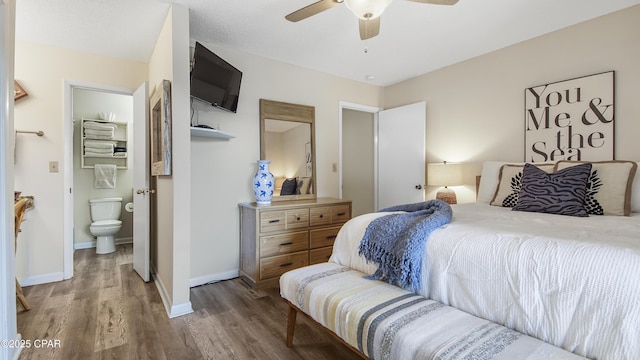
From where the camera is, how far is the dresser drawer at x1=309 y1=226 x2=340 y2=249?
3.05 metres

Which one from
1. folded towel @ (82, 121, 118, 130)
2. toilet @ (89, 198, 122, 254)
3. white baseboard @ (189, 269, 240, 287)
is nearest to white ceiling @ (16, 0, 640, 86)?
folded towel @ (82, 121, 118, 130)

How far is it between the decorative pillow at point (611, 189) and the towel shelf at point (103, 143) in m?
5.44

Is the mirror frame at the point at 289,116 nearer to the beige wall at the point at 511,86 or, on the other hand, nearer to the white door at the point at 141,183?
the white door at the point at 141,183

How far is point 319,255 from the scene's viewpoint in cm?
310

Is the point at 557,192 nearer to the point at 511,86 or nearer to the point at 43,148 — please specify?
the point at 511,86

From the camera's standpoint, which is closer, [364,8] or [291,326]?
[364,8]

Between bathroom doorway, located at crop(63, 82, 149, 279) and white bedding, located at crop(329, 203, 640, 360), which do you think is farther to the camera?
bathroom doorway, located at crop(63, 82, 149, 279)

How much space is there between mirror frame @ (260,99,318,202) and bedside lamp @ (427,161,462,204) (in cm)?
140

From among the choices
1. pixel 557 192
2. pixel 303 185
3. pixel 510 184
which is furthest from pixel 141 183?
pixel 557 192

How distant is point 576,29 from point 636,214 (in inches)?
66.5

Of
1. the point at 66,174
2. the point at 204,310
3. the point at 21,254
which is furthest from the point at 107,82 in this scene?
the point at 204,310

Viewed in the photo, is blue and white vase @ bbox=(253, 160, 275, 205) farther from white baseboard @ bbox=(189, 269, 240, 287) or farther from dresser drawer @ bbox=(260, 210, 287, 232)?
white baseboard @ bbox=(189, 269, 240, 287)

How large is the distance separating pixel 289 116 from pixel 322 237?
1439mm

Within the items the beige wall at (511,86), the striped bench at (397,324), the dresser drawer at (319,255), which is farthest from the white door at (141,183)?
the beige wall at (511,86)
